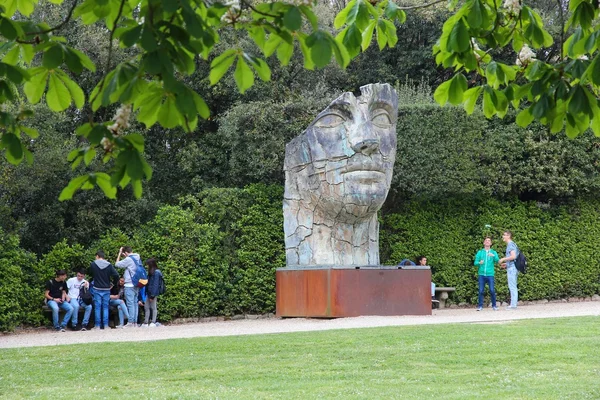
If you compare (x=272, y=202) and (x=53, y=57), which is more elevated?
(x=272, y=202)

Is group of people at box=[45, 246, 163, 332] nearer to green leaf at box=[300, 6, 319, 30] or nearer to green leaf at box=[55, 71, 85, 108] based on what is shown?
green leaf at box=[55, 71, 85, 108]

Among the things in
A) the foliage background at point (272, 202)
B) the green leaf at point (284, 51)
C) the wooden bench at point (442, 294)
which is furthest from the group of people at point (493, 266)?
the green leaf at point (284, 51)

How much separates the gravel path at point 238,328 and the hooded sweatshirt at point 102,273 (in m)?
1.01

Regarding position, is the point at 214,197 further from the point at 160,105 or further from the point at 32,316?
the point at 160,105

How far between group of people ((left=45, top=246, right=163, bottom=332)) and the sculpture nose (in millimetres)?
4848

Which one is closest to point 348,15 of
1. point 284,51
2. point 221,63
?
point 284,51

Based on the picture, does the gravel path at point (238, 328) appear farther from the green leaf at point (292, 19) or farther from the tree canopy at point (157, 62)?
the green leaf at point (292, 19)

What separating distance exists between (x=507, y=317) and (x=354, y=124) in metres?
4.94

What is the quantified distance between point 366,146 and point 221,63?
44.5ft

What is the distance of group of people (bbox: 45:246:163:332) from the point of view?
17.1 metres

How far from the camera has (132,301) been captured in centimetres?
1769

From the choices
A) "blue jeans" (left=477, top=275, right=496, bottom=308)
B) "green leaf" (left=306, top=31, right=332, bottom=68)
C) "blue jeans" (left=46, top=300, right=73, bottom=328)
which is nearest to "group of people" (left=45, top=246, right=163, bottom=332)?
"blue jeans" (left=46, top=300, right=73, bottom=328)

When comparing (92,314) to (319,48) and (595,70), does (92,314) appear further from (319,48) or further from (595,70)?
(319,48)

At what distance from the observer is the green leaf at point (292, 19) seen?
360 centimetres
